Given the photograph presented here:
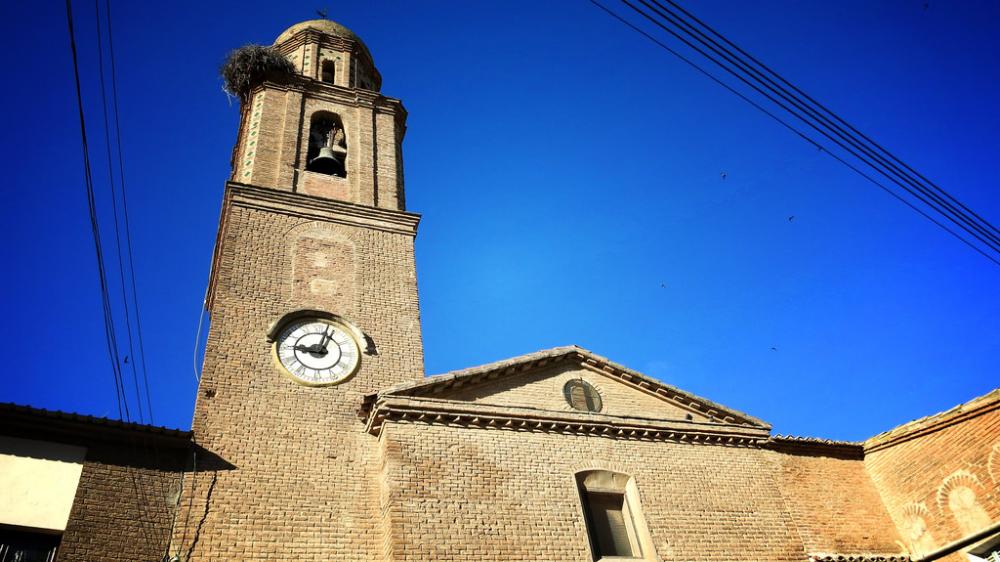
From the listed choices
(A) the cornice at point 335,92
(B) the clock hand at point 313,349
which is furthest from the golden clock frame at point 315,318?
(A) the cornice at point 335,92

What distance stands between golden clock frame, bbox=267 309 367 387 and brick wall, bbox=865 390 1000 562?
32.6 ft

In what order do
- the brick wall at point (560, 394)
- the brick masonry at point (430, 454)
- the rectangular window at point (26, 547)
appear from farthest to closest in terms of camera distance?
the brick wall at point (560, 394)
the brick masonry at point (430, 454)
the rectangular window at point (26, 547)

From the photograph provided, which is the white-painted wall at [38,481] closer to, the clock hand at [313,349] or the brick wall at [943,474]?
the clock hand at [313,349]

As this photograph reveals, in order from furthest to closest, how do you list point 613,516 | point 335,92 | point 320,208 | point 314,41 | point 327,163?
1. point 314,41
2. point 335,92
3. point 327,163
4. point 320,208
5. point 613,516

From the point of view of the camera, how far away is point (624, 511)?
11438 millimetres

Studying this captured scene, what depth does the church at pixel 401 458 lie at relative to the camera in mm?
9523

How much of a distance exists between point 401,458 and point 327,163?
8.67m

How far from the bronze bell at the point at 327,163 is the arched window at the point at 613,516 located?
30.6 ft

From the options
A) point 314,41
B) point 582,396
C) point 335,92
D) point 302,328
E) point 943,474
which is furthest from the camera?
point 314,41

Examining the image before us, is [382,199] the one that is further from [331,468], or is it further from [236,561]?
[236,561]

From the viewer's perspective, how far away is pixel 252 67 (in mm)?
17781

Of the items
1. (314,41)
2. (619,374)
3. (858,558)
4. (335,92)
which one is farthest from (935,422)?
(314,41)

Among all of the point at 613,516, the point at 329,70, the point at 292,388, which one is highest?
the point at 329,70

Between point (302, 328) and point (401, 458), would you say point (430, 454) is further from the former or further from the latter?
point (302, 328)
